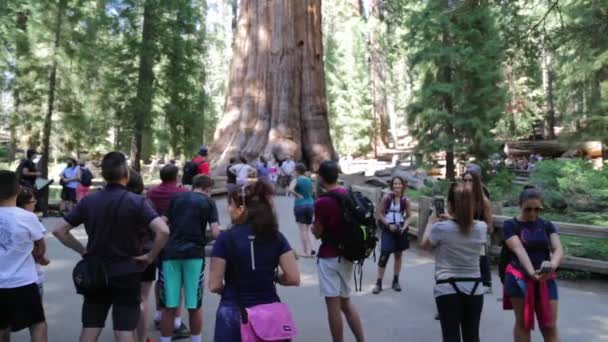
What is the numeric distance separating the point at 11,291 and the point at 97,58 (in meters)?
22.2

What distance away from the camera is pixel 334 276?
5078 millimetres

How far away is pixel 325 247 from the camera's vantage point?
5098 mm

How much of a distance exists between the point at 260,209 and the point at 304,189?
6602mm

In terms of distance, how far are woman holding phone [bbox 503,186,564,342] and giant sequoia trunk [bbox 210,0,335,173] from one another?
1765cm

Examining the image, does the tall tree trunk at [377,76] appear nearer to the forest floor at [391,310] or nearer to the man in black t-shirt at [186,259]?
the forest floor at [391,310]

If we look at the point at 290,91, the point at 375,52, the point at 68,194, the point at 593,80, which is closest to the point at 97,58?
the point at 290,91

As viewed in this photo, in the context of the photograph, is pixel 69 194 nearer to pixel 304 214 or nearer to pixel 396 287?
pixel 304 214

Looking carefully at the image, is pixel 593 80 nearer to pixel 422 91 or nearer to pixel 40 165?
pixel 422 91

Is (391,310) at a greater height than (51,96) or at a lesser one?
lesser

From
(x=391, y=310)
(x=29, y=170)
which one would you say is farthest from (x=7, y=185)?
(x=29, y=170)

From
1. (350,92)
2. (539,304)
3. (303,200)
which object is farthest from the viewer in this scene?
(350,92)

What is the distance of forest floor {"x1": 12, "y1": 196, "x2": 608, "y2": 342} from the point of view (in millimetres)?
6109

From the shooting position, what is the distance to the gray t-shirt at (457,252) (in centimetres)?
444

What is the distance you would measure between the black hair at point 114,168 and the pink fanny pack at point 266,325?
144 centimetres
